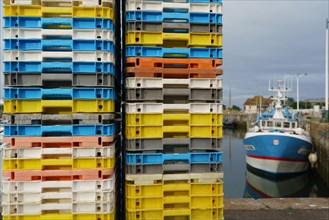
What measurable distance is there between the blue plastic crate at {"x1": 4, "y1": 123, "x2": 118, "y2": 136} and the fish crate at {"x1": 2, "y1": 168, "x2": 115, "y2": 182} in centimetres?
54

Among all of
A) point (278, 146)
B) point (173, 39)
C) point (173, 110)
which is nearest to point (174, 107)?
point (173, 110)

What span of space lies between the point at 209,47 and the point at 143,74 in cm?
116

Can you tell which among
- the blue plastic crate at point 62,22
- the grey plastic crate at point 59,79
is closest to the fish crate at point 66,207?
the grey plastic crate at point 59,79

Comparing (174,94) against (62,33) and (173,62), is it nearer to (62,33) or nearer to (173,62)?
(173,62)

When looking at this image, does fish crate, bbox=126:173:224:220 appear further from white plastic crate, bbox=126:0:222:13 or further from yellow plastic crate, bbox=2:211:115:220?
white plastic crate, bbox=126:0:222:13

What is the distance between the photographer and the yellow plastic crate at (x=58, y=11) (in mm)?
4217

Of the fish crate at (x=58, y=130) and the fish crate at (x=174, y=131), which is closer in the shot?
the fish crate at (x=58, y=130)

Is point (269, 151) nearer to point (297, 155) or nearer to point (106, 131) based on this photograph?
point (297, 155)

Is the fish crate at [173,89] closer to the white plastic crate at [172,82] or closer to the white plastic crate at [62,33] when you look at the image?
the white plastic crate at [172,82]

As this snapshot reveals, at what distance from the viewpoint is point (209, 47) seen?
4.68m

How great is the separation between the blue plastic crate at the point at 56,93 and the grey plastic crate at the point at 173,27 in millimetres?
1079

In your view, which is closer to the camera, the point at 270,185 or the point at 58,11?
the point at 58,11

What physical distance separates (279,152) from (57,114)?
1765cm

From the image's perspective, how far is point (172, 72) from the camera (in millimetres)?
4602
